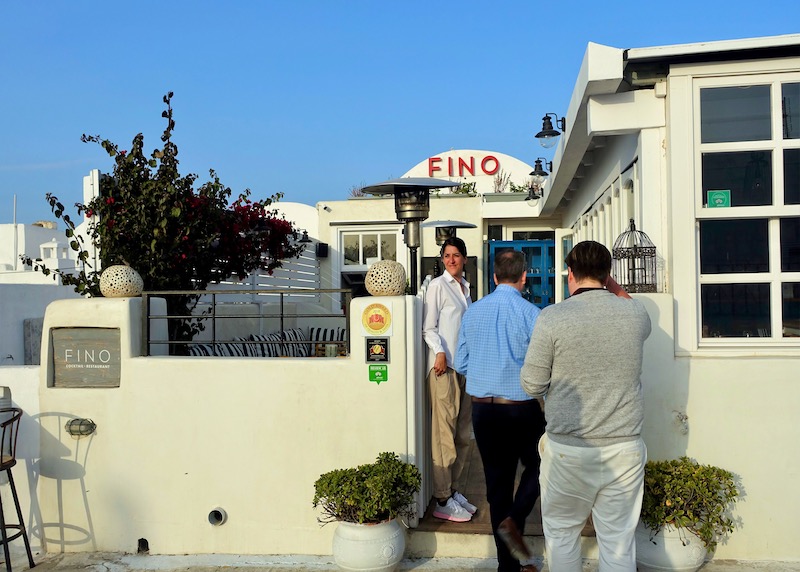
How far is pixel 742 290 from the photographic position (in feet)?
15.5

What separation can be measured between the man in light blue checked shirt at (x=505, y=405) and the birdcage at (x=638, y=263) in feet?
3.82

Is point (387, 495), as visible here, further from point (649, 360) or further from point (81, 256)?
point (81, 256)

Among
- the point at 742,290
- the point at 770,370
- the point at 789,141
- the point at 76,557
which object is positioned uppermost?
the point at 789,141

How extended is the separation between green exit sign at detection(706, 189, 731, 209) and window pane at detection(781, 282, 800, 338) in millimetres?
646

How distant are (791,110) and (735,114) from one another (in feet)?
1.09

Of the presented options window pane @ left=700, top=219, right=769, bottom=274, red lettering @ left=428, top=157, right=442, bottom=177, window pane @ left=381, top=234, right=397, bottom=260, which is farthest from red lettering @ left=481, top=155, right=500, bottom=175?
window pane @ left=700, top=219, right=769, bottom=274

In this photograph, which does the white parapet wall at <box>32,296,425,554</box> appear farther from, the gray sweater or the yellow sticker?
the gray sweater

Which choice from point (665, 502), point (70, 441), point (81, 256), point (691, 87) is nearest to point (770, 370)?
point (665, 502)

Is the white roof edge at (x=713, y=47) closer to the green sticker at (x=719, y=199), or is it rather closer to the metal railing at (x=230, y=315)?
the green sticker at (x=719, y=199)

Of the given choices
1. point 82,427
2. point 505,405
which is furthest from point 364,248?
point 505,405

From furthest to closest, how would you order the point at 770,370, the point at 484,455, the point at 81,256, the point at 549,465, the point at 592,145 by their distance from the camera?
the point at 592,145 < the point at 81,256 < the point at 770,370 < the point at 484,455 < the point at 549,465

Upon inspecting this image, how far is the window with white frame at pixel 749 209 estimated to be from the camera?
15.2ft

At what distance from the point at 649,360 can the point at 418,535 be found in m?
1.88

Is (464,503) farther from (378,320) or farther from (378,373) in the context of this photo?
(378,320)
